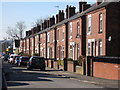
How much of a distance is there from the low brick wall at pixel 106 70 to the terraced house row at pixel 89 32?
3307 millimetres

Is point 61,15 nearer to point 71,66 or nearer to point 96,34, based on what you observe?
point 71,66

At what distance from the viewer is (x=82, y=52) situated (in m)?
36.7

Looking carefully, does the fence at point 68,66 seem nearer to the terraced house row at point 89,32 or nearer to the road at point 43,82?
the terraced house row at point 89,32

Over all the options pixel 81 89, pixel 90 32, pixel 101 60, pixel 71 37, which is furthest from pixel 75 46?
pixel 81 89

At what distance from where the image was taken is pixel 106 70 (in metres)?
24.6

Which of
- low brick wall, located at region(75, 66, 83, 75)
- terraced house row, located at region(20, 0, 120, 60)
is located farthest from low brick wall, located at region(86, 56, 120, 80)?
terraced house row, located at region(20, 0, 120, 60)

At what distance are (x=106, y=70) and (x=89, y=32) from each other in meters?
10.9

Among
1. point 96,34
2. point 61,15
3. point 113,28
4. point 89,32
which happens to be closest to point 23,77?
point 96,34

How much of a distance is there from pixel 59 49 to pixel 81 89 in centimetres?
3268

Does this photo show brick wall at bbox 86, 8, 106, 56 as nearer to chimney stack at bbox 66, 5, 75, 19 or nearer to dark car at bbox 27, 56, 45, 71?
dark car at bbox 27, 56, 45, 71

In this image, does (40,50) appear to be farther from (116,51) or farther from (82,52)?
(116,51)

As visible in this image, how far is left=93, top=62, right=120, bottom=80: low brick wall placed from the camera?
22828 mm

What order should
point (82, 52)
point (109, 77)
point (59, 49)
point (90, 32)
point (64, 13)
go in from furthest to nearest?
point (64, 13) < point (59, 49) < point (82, 52) < point (90, 32) < point (109, 77)

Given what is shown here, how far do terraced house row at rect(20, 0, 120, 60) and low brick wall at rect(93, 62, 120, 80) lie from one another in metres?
3.31
